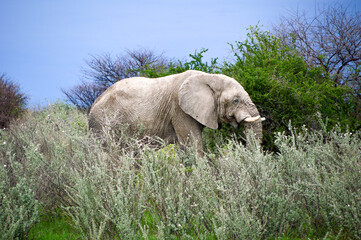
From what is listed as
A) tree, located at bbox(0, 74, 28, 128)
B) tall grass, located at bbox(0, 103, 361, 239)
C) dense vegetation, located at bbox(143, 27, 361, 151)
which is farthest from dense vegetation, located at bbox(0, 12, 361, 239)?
tree, located at bbox(0, 74, 28, 128)

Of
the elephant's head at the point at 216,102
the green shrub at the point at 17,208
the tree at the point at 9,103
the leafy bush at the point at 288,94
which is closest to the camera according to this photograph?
the green shrub at the point at 17,208

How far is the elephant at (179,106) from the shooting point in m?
7.09

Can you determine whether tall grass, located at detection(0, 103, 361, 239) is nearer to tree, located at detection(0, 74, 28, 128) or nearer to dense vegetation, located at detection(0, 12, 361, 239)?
dense vegetation, located at detection(0, 12, 361, 239)

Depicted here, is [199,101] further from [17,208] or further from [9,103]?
[9,103]

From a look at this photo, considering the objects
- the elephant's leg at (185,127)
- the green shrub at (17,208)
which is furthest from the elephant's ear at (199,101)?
the green shrub at (17,208)

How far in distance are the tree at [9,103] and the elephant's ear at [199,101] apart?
463 inches

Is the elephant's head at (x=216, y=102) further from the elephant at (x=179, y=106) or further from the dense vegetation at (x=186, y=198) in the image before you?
the dense vegetation at (x=186, y=198)

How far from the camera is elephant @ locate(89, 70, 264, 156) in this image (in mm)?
7086

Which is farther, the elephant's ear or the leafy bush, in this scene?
the leafy bush

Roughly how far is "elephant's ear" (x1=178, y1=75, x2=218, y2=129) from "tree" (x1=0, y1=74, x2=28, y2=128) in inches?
463

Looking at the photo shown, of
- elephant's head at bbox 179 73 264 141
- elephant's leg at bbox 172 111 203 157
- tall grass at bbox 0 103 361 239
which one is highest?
elephant's head at bbox 179 73 264 141

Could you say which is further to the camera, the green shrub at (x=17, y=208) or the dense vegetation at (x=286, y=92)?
the dense vegetation at (x=286, y=92)

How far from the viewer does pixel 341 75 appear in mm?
12211

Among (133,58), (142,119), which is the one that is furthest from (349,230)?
(133,58)
